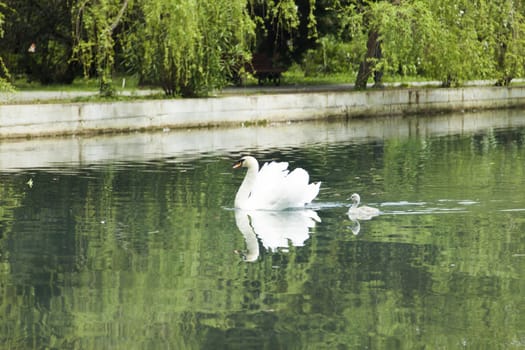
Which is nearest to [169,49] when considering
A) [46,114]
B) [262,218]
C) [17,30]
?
[46,114]

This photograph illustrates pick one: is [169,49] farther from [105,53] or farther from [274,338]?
[274,338]

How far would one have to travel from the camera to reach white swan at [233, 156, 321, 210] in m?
15.9

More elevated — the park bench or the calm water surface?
the park bench

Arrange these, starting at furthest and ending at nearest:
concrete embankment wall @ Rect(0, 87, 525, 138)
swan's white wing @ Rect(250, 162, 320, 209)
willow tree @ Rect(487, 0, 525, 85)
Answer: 1. willow tree @ Rect(487, 0, 525, 85)
2. concrete embankment wall @ Rect(0, 87, 525, 138)
3. swan's white wing @ Rect(250, 162, 320, 209)

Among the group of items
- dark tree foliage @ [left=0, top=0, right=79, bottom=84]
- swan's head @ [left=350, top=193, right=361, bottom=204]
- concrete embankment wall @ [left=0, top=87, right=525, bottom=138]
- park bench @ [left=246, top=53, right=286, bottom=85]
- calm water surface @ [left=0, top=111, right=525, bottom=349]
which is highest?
dark tree foliage @ [left=0, top=0, right=79, bottom=84]

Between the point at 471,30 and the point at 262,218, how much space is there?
23.5 m

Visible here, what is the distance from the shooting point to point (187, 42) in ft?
101

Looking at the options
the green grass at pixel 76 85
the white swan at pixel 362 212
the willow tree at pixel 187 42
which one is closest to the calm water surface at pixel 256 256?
the white swan at pixel 362 212

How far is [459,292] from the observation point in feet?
34.7

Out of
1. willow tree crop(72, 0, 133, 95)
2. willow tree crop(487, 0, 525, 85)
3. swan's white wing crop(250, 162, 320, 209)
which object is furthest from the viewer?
willow tree crop(487, 0, 525, 85)

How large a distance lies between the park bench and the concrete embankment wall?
697 centimetres

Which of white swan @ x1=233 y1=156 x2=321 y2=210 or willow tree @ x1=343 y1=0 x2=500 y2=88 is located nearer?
white swan @ x1=233 y1=156 x2=321 y2=210

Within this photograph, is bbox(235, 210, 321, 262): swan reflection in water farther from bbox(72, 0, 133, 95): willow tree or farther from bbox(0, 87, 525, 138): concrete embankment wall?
bbox(72, 0, 133, 95): willow tree

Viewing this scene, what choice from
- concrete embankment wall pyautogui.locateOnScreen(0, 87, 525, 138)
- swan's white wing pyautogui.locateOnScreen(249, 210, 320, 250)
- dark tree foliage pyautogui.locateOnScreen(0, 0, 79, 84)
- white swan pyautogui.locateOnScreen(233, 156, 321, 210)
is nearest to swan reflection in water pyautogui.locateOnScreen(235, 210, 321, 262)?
swan's white wing pyautogui.locateOnScreen(249, 210, 320, 250)
